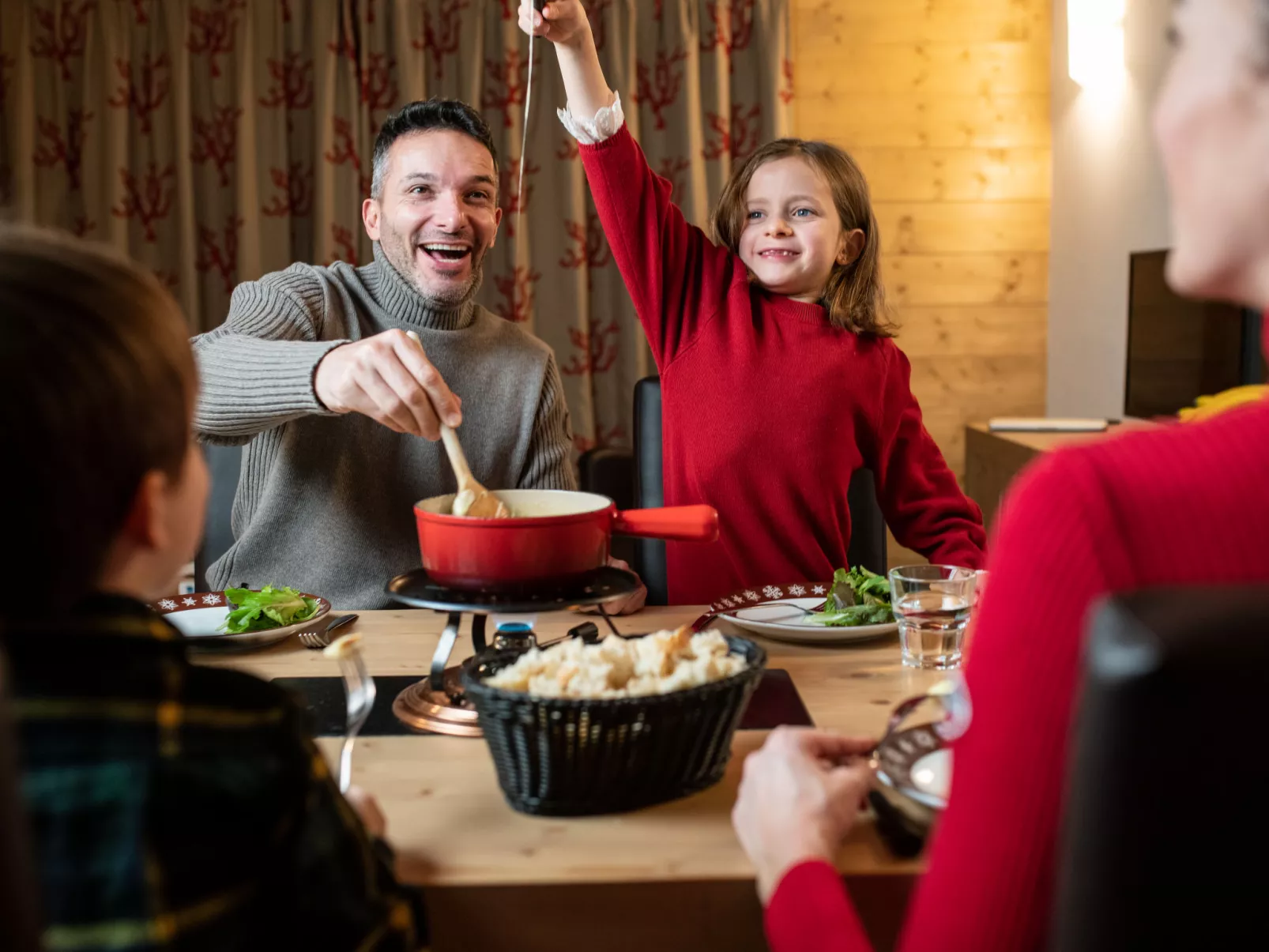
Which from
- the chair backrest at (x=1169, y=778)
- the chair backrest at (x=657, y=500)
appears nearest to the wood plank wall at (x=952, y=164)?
the chair backrest at (x=657, y=500)

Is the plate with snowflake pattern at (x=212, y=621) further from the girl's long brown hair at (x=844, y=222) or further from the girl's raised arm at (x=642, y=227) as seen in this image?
the girl's long brown hair at (x=844, y=222)

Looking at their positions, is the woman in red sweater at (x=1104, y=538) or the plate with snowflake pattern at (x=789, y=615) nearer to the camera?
Result: the woman in red sweater at (x=1104, y=538)

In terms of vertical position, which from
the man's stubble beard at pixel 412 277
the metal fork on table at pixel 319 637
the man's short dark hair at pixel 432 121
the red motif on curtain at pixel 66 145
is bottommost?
the metal fork on table at pixel 319 637

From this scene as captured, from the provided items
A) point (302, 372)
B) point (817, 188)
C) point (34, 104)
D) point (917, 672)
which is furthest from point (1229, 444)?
point (34, 104)

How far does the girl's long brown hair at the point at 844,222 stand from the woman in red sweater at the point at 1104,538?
52.8 inches

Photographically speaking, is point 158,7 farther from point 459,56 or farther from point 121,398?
point 121,398

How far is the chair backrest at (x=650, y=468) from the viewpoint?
225 centimetres

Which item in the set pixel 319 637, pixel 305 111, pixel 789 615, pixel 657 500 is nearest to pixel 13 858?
pixel 319 637

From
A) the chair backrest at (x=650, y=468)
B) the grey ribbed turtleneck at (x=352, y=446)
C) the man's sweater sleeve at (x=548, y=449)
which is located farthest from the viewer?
the chair backrest at (x=650, y=468)

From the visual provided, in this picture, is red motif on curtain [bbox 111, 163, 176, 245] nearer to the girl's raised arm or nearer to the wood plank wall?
the wood plank wall

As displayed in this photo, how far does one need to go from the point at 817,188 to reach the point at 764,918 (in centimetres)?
145

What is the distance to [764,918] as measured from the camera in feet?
2.64

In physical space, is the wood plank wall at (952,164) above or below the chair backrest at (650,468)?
above

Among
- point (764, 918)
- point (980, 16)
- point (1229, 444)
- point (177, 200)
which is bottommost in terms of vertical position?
point (764, 918)
